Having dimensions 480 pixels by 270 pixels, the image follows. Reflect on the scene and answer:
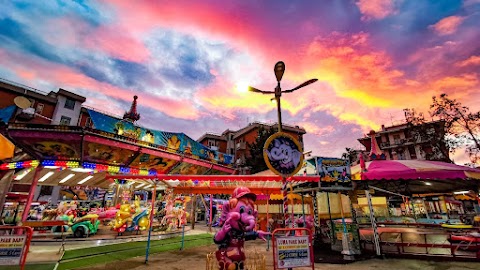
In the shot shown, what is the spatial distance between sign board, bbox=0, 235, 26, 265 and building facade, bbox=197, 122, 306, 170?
3539 centimetres

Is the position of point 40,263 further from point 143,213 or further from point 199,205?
point 199,205

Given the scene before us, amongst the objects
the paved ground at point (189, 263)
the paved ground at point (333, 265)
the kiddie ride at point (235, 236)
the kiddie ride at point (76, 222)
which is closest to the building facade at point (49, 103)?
the kiddie ride at point (76, 222)

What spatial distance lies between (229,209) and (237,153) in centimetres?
3856

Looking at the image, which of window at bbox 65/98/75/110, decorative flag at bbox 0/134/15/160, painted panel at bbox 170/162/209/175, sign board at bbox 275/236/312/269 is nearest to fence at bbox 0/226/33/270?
decorative flag at bbox 0/134/15/160

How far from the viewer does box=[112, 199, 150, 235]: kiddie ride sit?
14133 millimetres

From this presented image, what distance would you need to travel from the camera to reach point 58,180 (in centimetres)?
1719

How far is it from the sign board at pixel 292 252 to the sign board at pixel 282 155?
5.27 ft

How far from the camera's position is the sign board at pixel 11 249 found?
15.2 ft

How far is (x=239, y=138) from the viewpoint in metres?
44.8

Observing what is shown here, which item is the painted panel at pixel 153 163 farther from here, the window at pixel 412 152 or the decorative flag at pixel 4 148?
the window at pixel 412 152

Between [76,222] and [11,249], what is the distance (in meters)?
10.7

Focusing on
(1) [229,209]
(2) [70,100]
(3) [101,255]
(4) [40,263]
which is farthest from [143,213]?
(2) [70,100]

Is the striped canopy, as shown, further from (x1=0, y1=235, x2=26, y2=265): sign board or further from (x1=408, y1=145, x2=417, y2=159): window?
(x1=408, y1=145, x2=417, y2=159): window

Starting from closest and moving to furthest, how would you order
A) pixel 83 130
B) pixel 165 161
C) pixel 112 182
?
1. pixel 83 130
2. pixel 165 161
3. pixel 112 182
